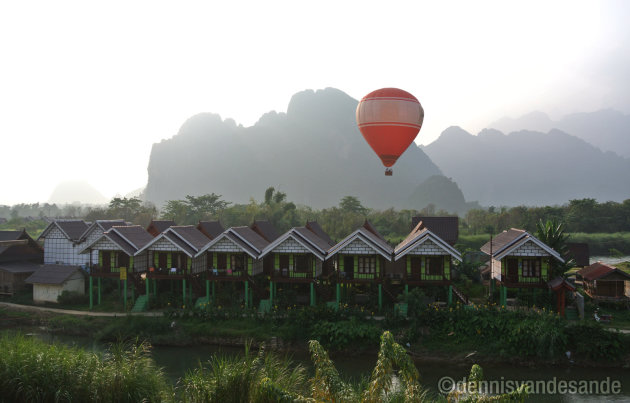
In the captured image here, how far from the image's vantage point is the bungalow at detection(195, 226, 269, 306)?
24.5 metres

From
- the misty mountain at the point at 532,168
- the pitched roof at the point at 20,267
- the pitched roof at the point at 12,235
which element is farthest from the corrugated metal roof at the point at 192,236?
the misty mountain at the point at 532,168

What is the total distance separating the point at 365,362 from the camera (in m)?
19.5

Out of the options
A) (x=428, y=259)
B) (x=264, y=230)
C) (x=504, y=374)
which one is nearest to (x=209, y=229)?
(x=264, y=230)

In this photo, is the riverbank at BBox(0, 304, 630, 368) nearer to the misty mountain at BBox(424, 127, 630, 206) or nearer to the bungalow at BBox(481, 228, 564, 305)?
the bungalow at BBox(481, 228, 564, 305)

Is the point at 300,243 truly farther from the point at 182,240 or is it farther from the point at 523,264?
the point at 523,264

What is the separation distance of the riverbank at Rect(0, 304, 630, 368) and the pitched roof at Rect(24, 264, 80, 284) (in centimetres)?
325

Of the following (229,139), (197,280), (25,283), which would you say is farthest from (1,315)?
(229,139)

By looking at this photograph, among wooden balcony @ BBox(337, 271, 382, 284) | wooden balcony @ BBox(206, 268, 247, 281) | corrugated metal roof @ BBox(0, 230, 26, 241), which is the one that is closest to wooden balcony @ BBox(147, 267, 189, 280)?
wooden balcony @ BBox(206, 268, 247, 281)

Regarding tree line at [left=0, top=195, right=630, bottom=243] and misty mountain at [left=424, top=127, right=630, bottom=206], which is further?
misty mountain at [left=424, top=127, right=630, bottom=206]

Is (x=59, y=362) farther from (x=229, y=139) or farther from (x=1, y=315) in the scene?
(x=229, y=139)

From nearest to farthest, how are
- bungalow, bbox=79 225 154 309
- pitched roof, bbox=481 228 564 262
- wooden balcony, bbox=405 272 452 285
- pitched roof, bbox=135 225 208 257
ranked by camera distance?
1. pitched roof, bbox=481 228 564 262
2. wooden balcony, bbox=405 272 452 285
3. pitched roof, bbox=135 225 208 257
4. bungalow, bbox=79 225 154 309

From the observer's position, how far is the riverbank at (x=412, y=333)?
18844 millimetres

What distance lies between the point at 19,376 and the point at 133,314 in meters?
15.3

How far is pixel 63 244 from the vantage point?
30.7 metres
